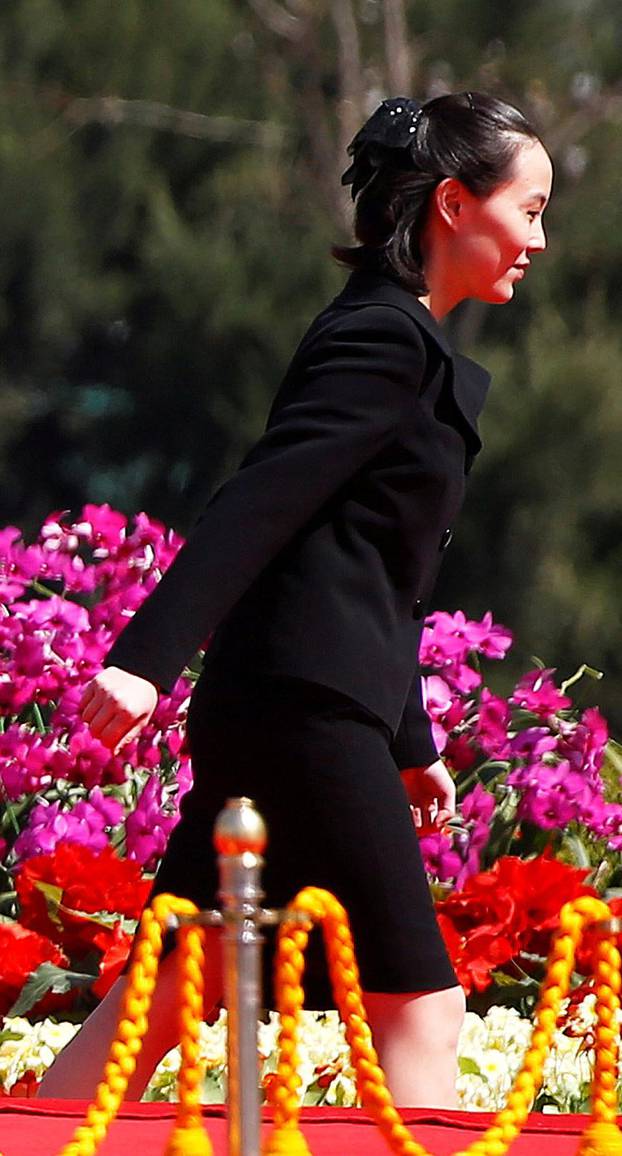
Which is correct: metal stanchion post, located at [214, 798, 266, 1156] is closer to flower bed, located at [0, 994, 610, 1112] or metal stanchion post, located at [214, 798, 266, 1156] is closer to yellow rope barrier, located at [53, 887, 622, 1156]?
yellow rope barrier, located at [53, 887, 622, 1156]

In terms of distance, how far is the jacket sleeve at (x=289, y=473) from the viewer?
2.40 metres

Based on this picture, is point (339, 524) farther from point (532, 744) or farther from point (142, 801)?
point (532, 744)

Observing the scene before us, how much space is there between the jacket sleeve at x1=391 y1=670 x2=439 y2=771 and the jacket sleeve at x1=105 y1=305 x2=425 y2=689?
0.35 meters

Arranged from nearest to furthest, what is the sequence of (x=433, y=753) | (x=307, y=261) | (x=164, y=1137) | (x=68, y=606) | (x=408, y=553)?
(x=164, y=1137), (x=408, y=553), (x=433, y=753), (x=68, y=606), (x=307, y=261)

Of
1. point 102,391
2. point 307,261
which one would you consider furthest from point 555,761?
point 102,391

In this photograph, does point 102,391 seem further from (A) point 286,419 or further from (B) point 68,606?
(A) point 286,419

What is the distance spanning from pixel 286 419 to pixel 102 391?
11741mm

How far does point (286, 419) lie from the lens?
2.52 meters

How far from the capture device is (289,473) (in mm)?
2467

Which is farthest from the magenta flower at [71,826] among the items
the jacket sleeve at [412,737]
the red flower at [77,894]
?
the jacket sleeve at [412,737]

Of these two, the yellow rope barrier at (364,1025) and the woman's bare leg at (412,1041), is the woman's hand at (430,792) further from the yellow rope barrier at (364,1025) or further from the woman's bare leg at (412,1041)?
the yellow rope barrier at (364,1025)

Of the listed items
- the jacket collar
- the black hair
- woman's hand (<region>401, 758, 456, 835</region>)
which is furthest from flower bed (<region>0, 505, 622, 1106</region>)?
the black hair

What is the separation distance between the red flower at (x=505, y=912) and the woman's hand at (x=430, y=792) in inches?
20.4

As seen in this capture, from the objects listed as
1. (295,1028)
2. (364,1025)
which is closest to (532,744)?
(364,1025)
